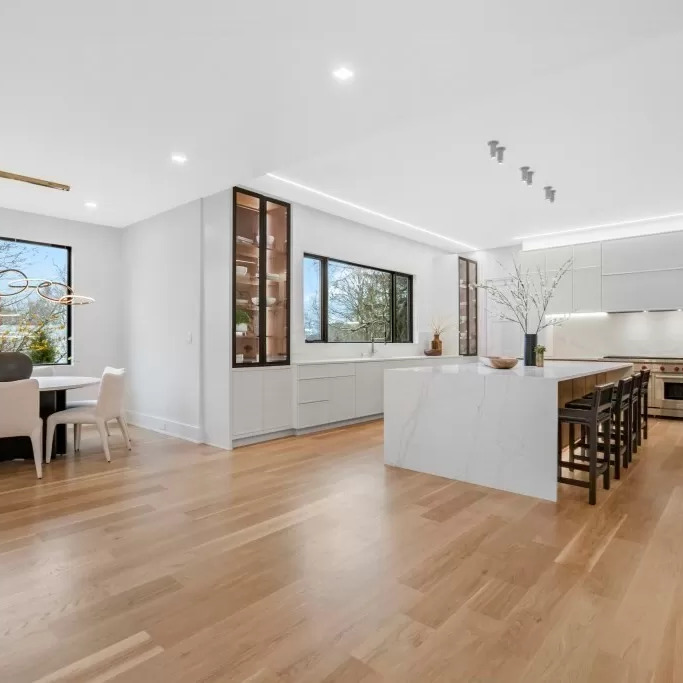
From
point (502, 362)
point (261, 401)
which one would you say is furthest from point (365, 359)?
point (502, 362)

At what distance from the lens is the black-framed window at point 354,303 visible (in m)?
6.12

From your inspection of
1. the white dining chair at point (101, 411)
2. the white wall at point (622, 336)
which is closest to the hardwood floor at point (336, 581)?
the white dining chair at point (101, 411)

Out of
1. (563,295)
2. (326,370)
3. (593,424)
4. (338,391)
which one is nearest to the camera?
(593,424)

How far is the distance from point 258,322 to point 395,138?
235 centimetres

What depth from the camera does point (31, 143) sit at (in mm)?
3604

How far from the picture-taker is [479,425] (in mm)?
3516

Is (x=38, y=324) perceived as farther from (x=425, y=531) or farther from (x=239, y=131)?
(x=425, y=531)

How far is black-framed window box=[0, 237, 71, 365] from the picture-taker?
5.39m

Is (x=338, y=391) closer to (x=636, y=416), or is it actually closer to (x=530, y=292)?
(x=636, y=416)

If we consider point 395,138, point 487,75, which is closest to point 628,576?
point 487,75

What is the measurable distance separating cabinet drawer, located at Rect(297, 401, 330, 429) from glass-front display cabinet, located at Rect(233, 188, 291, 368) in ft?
1.91

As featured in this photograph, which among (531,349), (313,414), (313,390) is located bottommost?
(313,414)

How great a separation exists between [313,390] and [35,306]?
355cm

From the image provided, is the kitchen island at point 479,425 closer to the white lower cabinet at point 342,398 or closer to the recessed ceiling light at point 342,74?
the white lower cabinet at point 342,398
